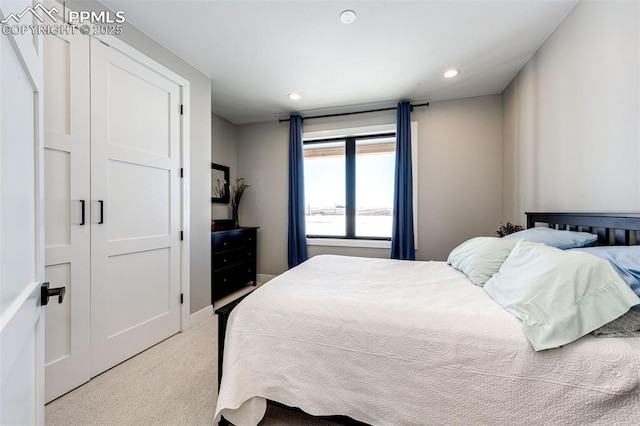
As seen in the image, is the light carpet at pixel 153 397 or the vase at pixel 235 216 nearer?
the light carpet at pixel 153 397

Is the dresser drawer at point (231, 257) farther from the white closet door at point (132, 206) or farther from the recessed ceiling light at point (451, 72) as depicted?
the recessed ceiling light at point (451, 72)

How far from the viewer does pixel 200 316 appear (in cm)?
280

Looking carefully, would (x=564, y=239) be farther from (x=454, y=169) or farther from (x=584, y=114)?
(x=454, y=169)

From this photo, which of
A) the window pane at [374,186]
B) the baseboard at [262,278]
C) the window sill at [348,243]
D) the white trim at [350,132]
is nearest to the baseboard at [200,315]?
the baseboard at [262,278]

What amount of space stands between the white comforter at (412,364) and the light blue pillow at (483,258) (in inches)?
5.9

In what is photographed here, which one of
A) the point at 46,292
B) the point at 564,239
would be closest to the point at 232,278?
the point at 46,292

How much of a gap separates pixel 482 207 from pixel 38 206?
385 cm

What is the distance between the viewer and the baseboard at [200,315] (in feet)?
8.82

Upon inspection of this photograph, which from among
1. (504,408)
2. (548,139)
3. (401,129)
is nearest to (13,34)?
(504,408)

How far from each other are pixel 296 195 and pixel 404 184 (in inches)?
60.7

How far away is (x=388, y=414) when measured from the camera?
3.80 ft

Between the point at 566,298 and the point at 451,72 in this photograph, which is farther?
the point at 451,72

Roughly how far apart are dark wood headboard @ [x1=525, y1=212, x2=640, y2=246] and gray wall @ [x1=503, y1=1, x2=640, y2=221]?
0.12m

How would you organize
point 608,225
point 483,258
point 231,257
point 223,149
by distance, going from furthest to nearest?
point 223,149
point 231,257
point 483,258
point 608,225
